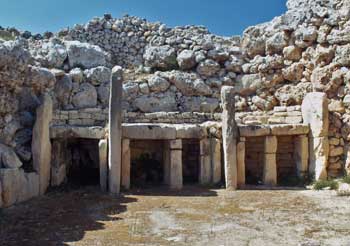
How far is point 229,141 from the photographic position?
11164 mm

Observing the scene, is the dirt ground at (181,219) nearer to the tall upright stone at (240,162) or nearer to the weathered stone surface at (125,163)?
the weathered stone surface at (125,163)

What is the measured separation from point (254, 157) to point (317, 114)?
248 centimetres

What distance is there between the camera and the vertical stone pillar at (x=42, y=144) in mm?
10219

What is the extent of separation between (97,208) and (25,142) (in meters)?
2.94

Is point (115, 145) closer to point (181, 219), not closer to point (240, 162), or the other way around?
point (181, 219)

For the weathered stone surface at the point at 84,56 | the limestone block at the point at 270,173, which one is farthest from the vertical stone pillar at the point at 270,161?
the weathered stone surface at the point at 84,56

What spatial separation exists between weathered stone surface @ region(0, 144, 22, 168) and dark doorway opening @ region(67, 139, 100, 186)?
114 inches

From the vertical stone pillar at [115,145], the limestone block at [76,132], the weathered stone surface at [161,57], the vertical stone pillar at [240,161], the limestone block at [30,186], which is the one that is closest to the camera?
the limestone block at [30,186]

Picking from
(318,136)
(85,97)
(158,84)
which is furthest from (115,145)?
(318,136)

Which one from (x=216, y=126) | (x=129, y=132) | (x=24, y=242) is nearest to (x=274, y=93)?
(x=216, y=126)

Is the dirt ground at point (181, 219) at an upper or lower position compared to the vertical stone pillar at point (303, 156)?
lower

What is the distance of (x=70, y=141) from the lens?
41.0 ft

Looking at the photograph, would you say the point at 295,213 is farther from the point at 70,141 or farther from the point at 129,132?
the point at 70,141

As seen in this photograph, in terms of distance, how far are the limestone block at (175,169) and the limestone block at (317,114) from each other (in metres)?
4.22
